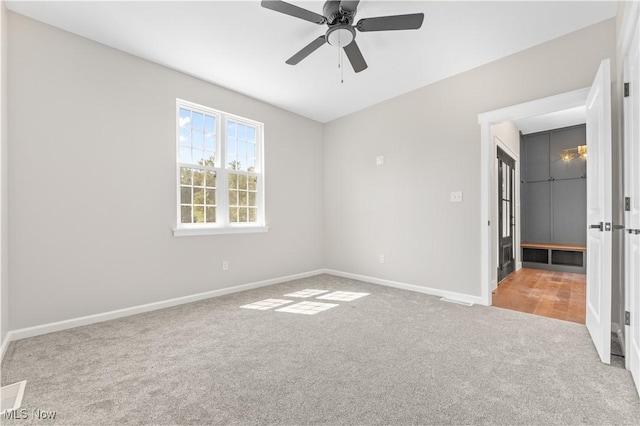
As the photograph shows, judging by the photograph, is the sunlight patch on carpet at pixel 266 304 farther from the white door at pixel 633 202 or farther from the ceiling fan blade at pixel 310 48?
the white door at pixel 633 202

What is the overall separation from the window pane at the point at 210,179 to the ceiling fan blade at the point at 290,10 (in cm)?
226

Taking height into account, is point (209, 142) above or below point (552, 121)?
below

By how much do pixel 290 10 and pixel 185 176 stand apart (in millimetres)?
2305

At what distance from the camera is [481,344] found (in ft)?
7.53

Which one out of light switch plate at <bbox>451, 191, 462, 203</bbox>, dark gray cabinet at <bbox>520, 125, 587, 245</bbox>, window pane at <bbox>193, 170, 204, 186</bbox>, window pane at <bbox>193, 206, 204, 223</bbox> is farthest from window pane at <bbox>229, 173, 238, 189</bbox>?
dark gray cabinet at <bbox>520, 125, 587, 245</bbox>

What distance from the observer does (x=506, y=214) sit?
482 cm

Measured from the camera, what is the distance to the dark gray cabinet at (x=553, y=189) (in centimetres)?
553

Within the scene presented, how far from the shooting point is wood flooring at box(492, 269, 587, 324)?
3.09m

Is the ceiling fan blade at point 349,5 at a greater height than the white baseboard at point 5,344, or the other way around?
the ceiling fan blade at point 349,5

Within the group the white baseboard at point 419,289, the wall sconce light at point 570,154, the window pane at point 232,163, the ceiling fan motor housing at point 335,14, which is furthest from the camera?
the wall sconce light at point 570,154

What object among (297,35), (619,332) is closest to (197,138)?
(297,35)

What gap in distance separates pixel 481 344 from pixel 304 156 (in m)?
3.72

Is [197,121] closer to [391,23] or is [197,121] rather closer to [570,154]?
[391,23]

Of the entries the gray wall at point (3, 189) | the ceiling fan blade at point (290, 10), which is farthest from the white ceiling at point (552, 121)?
the gray wall at point (3, 189)
